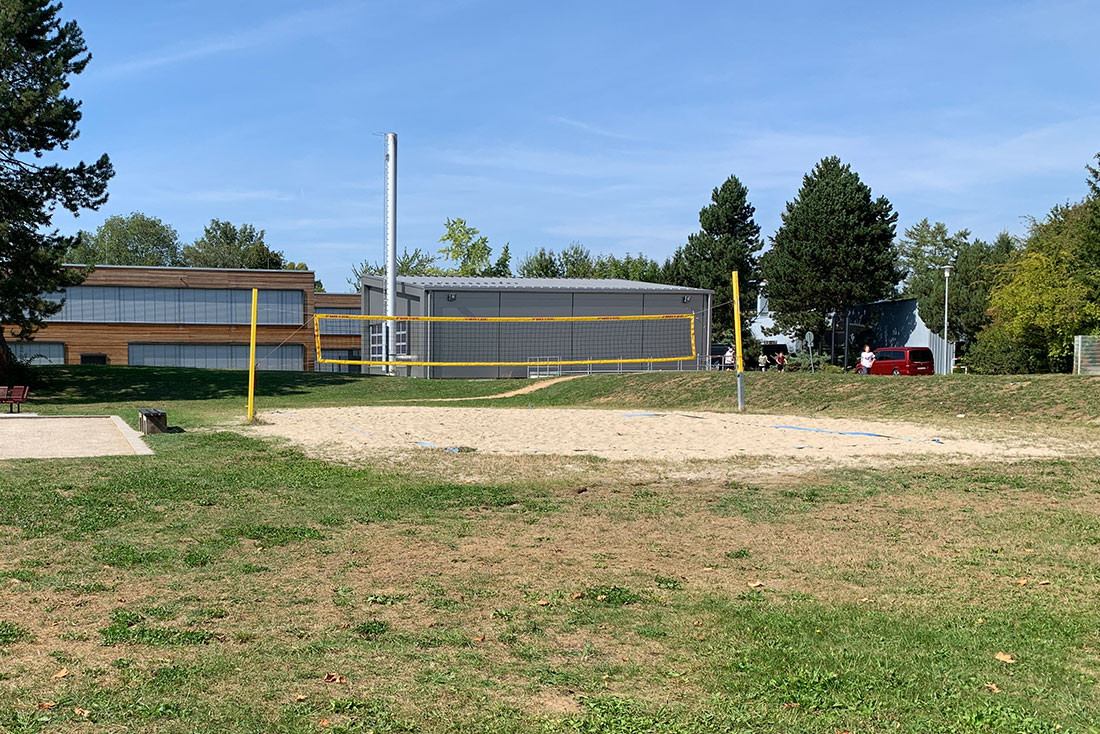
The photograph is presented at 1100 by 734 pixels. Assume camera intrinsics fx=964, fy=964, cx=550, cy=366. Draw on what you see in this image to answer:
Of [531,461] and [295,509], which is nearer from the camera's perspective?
[295,509]

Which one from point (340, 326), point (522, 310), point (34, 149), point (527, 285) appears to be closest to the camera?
point (34, 149)

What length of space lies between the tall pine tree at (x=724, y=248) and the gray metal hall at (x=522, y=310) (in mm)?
18675

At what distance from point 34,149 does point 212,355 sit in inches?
966

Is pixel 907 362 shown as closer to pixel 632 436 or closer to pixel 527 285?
pixel 527 285

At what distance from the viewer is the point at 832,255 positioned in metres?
49.6

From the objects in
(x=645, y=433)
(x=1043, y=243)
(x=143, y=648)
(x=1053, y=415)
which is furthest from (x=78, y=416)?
(x=1043, y=243)

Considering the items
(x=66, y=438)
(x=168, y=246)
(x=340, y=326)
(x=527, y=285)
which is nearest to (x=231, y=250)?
(x=168, y=246)

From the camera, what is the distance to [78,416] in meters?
17.1

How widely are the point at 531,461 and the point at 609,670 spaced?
6.58 metres

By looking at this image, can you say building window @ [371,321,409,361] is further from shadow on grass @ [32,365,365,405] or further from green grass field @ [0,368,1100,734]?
green grass field @ [0,368,1100,734]

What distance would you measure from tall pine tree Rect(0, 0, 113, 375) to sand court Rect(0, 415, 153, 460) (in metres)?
9.27

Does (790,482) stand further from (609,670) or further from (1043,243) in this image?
(1043,243)

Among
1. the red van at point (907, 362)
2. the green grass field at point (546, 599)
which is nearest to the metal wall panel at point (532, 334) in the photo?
the red van at point (907, 362)

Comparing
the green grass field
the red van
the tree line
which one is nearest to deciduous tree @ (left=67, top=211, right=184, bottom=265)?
the tree line
